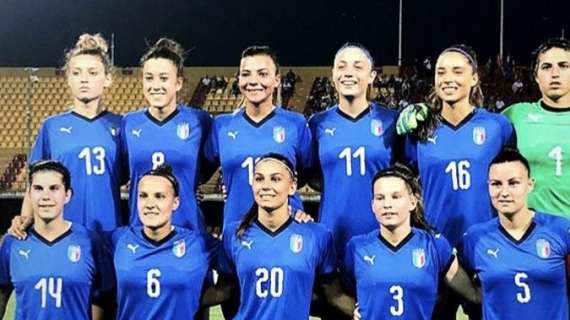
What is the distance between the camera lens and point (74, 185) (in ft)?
13.3

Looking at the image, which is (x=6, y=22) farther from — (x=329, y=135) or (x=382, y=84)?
(x=329, y=135)

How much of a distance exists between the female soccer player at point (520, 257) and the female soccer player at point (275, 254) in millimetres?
651

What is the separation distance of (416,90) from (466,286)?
12.3 m

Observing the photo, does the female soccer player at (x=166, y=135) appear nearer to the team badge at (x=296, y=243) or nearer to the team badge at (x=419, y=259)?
the team badge at (x=296, y=243)

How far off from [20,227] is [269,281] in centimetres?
116

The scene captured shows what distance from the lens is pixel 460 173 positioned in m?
3.81

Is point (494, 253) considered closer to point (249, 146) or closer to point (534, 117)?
point (534, 117)

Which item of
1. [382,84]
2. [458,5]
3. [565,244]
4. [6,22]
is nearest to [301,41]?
[382,84]

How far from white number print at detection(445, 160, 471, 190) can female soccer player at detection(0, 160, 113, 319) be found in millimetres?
1630

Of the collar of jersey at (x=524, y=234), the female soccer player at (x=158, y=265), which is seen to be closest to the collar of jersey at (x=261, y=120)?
the female soccer player at (x=158, y=265)

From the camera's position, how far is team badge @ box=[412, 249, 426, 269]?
3422mm

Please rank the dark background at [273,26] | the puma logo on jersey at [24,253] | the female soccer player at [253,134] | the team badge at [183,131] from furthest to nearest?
the dark background at [273,26]
the team badge at [183,131]
the female soccer player at [253,134]
the puma logo on jersey at [24,253]

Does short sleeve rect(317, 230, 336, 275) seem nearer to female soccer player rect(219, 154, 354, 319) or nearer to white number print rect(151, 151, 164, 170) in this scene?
female soccer player rect(219, 154, 354, 319)

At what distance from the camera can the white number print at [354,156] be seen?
394 cm
